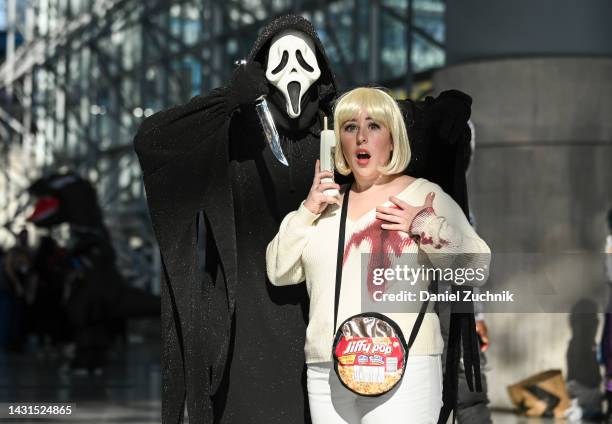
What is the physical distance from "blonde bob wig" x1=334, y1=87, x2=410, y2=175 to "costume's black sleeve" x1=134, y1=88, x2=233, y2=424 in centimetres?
73

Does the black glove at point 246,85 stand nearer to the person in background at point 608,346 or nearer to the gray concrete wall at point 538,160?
the person in background at point 608,346

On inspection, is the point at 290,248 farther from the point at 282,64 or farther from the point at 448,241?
the point at 282,64

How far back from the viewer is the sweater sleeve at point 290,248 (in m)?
3.71

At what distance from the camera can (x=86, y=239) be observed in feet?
44.9

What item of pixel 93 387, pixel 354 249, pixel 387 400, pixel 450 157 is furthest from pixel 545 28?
pixel 387 400

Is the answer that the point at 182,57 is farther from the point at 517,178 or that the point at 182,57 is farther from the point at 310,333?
the point at 310,333

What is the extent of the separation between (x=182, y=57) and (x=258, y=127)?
19976 millimetres

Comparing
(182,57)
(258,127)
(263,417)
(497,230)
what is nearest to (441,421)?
(263,417)

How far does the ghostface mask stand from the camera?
4270mm

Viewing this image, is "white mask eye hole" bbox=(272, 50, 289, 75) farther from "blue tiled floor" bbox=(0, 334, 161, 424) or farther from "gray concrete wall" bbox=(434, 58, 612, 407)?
"gray concrete wall" bbox=(434, 58, 612, 407)

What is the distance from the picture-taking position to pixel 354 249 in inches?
142

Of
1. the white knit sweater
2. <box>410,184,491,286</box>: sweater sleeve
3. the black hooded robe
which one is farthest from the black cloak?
<box>410,184,491,286</box>: sweater sleeve

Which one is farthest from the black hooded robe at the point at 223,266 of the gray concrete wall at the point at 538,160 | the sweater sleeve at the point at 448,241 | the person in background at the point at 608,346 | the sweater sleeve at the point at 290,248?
the gray concrete wall at the point at 538,160

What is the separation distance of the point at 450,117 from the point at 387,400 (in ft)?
3.28
